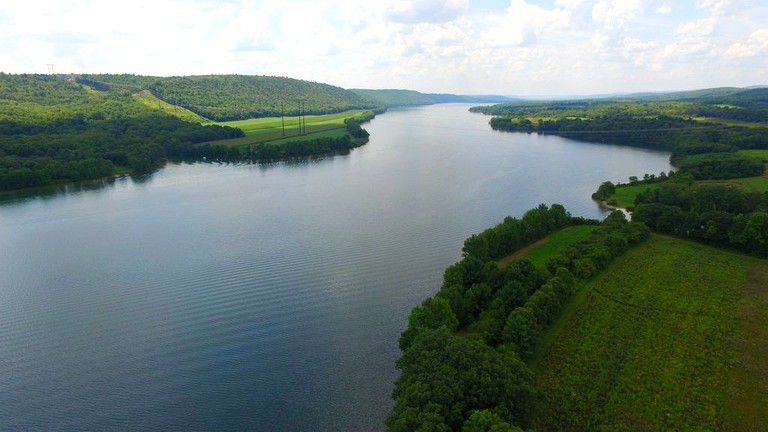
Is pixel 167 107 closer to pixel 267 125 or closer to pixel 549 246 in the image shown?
pixel 267 125

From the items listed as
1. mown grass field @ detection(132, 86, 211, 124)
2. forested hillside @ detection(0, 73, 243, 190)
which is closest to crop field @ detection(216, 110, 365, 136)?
mown grass field @ detection(132, 86, 211, 124)

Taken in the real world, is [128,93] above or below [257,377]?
above

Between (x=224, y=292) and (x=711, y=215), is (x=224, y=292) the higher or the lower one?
the lower one

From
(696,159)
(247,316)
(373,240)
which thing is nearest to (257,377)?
(247,316)

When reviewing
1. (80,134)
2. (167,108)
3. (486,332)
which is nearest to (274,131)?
(167,108)

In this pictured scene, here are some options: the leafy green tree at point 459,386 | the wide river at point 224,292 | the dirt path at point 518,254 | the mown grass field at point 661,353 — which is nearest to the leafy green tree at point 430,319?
the wide river at point 224,292

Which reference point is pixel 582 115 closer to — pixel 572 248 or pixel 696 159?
pixel 696 159
